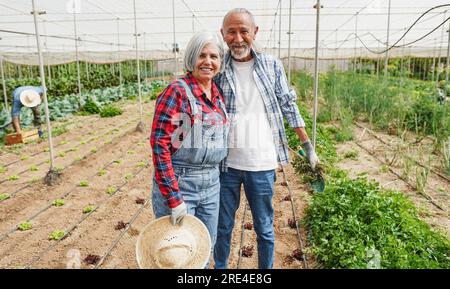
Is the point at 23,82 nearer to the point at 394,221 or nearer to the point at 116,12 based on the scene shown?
the point at 116,12

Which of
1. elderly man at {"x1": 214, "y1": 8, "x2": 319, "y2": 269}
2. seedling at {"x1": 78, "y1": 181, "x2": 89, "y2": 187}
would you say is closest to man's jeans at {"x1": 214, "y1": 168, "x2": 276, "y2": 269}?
elderly man at {"x1": 214, "y1": 8, "x2": 319, "y2": 269}

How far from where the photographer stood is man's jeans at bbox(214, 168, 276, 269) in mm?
2191

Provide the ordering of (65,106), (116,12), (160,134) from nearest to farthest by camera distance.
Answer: (160,134) → (65,106) → (116,12)

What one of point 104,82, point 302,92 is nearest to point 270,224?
point 302,92

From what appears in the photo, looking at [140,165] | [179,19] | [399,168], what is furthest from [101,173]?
[179,19]

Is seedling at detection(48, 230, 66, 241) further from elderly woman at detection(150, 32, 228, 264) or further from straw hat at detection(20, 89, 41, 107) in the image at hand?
straw hat at detection(20, 89, 41, 107)

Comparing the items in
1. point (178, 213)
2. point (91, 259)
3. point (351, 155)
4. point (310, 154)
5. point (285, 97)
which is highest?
point (285, 97)

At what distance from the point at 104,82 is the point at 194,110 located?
16.7 m

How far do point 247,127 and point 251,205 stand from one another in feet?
1.55

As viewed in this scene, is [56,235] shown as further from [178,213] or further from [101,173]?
[178,213]

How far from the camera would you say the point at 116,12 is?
36.2ft

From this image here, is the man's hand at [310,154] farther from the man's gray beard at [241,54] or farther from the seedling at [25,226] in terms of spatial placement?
the seedling at [25,226]

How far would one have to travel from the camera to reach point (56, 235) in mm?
3469

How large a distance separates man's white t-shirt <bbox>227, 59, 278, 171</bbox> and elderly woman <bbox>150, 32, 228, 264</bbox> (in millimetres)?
163
